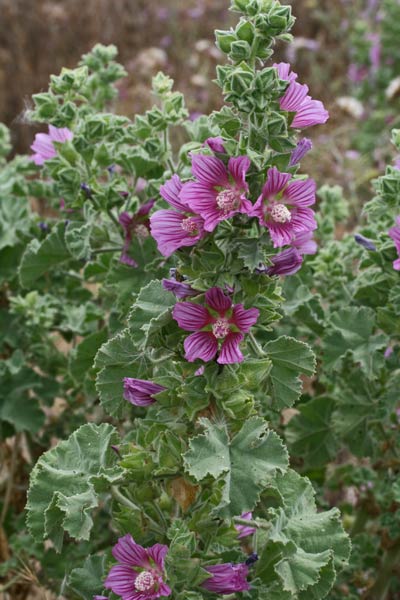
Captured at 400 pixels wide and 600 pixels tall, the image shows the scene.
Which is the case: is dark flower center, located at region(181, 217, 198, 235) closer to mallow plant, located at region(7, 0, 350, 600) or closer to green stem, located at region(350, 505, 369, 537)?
mallow plant, located at region(7, 0, 350, 600)

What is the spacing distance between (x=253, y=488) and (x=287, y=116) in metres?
0.49

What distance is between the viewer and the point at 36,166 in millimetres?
2062

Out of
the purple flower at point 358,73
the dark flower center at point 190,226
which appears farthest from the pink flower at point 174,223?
the purple flower at point 358,73

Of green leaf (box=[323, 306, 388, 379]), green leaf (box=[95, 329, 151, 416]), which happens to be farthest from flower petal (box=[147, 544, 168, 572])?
green leaf (box=[323, 306, 388, 379])

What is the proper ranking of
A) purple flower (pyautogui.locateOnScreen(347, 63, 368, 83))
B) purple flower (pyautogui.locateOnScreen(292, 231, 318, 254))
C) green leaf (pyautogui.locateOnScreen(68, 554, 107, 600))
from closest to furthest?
green leaf (pyautogui.locateOnScreen(68, 554, 107, 600)), purple flower (pyautogui.locateOnScreen(292, 231, 318, 254)), purple flower (pyautogui.locateOnScreen(347, 63, 368, 83))

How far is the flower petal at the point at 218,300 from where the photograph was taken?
3.97 feet

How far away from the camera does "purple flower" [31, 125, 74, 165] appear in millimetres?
1785

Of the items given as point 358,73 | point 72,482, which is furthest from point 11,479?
point 358,73

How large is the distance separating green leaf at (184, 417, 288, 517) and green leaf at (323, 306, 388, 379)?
0.50m

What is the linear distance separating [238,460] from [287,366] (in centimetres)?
19

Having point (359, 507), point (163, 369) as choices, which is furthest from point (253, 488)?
point (359, 507)

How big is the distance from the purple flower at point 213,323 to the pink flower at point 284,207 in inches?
4.1

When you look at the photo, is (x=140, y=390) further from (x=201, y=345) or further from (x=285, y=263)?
(x=285, y=263)

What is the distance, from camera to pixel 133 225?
171cm
